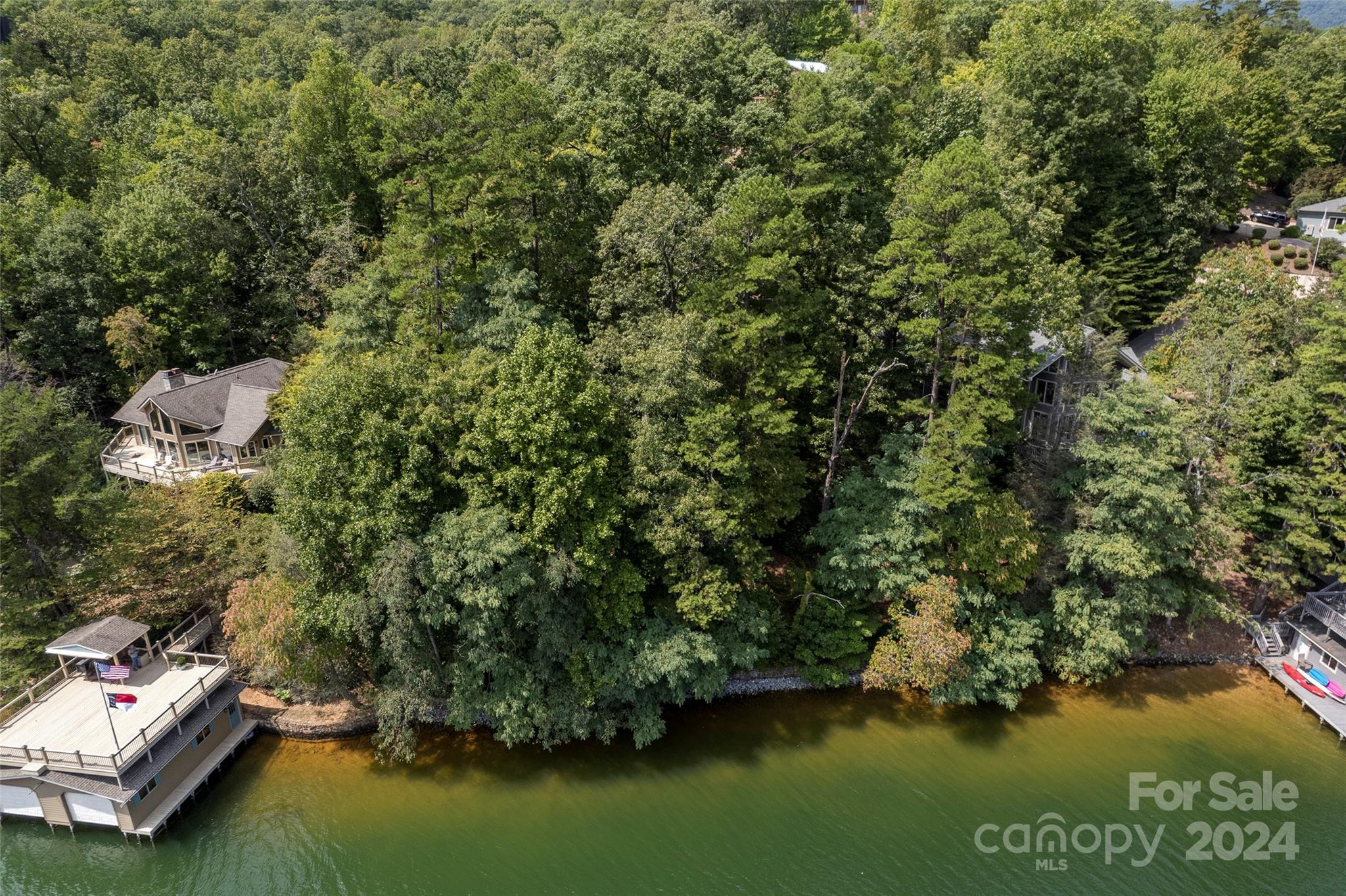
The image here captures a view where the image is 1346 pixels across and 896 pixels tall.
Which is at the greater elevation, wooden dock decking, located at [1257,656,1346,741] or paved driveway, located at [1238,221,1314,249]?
paved driveway, located at [1238,221,1314,249]

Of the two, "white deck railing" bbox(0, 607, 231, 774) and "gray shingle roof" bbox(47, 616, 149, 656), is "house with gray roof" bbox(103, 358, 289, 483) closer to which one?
"white deck railing" bbox(0, 607, 231, 774)

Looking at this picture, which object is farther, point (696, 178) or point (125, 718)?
point (696, 178)

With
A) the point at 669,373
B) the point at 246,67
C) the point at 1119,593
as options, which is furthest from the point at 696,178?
the point at 246,67

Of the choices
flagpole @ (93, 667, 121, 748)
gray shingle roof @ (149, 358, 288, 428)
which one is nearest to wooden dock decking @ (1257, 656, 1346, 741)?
flagpole @ (93, 667, 121, 748)

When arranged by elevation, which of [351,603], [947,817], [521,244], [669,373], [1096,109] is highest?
[1096,109]

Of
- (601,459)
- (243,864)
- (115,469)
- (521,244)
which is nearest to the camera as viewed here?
(243,864)

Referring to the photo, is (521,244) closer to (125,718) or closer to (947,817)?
(125,718)
